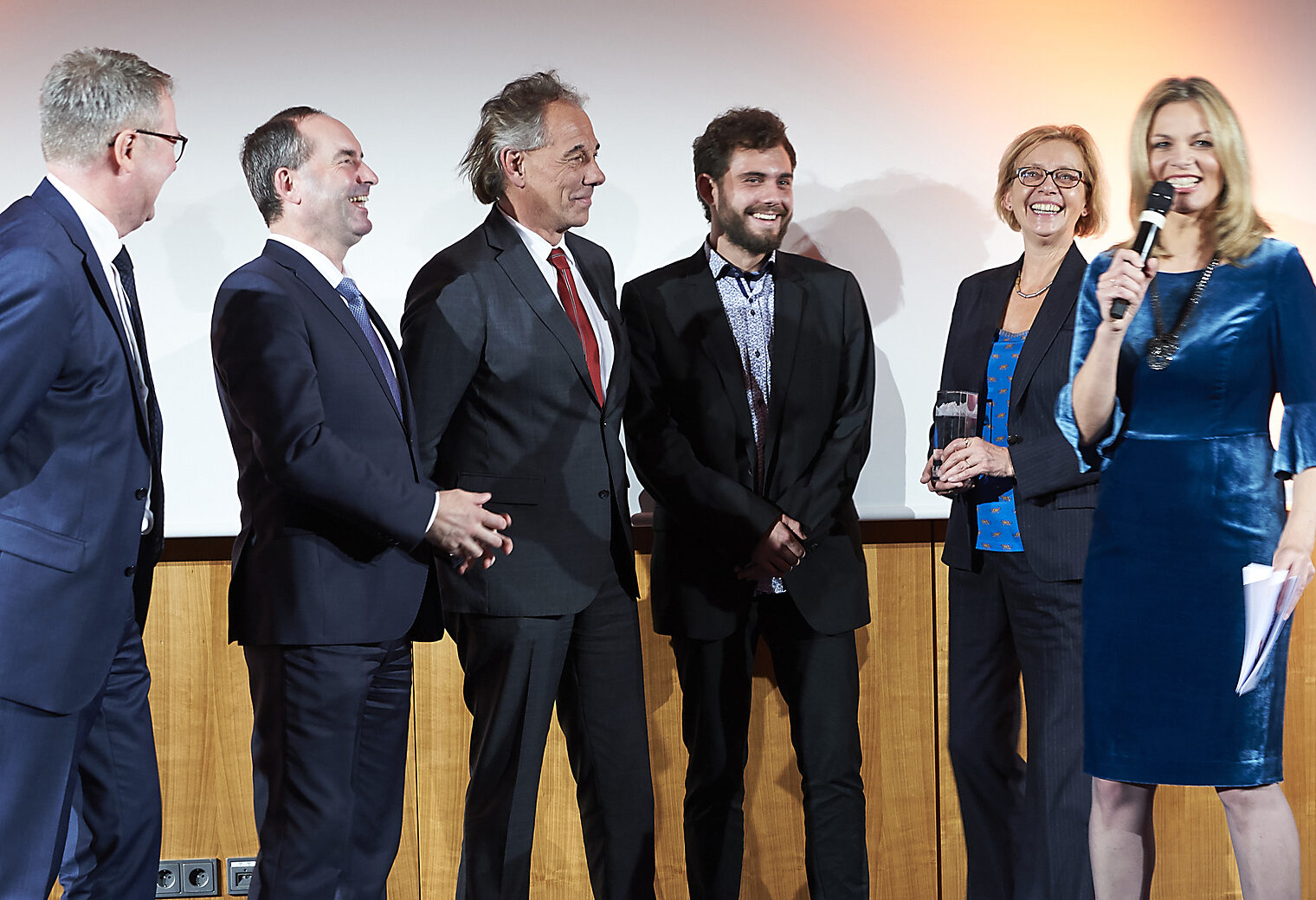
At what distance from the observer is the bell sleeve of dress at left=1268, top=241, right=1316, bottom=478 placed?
2.10m

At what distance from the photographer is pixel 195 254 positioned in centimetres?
300

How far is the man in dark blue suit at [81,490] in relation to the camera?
1923 mm

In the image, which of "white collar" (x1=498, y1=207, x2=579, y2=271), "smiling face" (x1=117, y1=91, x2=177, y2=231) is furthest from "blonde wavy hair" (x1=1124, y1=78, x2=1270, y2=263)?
"smiling face" (x1=117, y1=91, x2=177, y2=231)

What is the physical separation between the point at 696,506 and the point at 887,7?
156cm

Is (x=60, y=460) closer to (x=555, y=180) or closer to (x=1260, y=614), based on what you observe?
(x=555, y=180)

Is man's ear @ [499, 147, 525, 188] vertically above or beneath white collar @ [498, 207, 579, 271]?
above

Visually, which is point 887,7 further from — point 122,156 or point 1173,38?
point 122,156

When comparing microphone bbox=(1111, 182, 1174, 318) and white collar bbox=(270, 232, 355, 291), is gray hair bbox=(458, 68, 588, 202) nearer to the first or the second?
white collar bbox=(270, 232, 355, 291)

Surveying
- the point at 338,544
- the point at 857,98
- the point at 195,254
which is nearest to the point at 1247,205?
the point at 857,98

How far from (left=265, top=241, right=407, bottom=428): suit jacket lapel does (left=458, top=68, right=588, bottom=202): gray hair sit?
569 mm

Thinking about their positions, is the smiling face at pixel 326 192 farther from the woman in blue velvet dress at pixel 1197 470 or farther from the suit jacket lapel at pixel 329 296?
the woman in blue velvet dress at pixel 1197 470

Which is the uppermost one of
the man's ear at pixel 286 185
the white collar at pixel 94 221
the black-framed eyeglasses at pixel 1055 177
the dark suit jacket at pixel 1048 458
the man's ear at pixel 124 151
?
the black-framed eyeglasses at pixel 1055 177

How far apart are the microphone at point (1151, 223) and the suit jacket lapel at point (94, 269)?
72.9 inches

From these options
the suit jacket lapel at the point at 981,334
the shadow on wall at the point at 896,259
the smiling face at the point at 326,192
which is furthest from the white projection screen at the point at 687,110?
the smiling face at the point at 326,192
